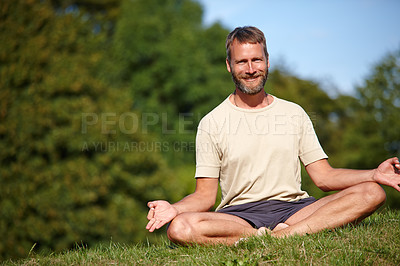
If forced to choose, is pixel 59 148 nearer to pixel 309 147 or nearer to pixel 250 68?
pixel 250 68

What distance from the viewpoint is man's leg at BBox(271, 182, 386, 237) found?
3.97m

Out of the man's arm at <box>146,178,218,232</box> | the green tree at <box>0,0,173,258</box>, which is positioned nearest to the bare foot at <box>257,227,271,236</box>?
the man's arm at <box>146,178,218,232</box>

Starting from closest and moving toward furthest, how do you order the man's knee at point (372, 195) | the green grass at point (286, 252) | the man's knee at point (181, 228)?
the green grass at point (286, 252)
the man's knee at point (372, 195)
the man's knee at point (181, 228)

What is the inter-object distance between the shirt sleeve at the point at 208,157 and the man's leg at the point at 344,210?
36.7 inches

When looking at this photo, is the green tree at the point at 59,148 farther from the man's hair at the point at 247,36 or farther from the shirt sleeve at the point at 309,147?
the shirt sleeve at the point at 309,147

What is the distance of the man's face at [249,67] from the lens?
4.76m

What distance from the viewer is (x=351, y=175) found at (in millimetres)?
4293

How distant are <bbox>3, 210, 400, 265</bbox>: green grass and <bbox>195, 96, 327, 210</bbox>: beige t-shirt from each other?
0.70 meters

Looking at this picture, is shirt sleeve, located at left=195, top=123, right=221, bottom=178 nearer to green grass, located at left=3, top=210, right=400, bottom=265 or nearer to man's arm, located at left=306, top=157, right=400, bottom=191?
green grass, located at left=3, top=210, right=400, bottom=265

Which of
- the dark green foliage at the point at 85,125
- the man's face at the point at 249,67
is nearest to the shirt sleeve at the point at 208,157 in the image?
the man's face at the point at 249,67

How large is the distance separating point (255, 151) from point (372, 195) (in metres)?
1.25

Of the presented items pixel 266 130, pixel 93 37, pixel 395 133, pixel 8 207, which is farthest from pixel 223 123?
pixel 395 133

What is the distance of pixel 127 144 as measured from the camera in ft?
54.0

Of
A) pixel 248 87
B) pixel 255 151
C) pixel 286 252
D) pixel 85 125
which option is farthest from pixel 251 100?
pixel 85 125
